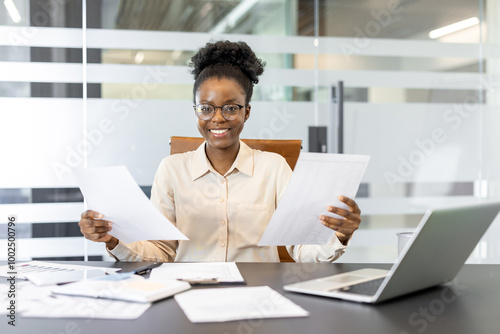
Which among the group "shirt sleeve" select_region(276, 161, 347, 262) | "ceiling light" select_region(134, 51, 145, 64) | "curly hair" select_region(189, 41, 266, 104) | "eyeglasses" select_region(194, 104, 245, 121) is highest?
"ceiling light" select_region(134, 51, 145, 64)

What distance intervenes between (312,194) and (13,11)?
7.42 ft

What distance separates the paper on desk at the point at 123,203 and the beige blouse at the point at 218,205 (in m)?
0.35

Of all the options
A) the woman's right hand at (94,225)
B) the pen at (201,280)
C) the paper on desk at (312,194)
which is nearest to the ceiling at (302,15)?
the woman's right hand at (94,225)

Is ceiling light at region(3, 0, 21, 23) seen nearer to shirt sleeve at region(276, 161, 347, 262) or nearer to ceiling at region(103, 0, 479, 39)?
ceiling at region(103, 0, 479, 39)

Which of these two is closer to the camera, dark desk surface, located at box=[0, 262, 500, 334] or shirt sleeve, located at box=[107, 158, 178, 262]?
dark desk surface, located at box=[0, 262, 500, 334]

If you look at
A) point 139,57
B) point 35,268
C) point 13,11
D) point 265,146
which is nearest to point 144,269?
point 35,268

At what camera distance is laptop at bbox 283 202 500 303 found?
32.0 inches

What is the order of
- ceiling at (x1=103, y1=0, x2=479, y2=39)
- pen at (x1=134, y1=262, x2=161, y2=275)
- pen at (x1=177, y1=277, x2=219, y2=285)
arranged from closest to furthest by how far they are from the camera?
pen at (x1=177, y1=277, x2=219, y2=285), pen at (x1=134, y1=262, x2=161, y2=275), ceiling at (x1=103, y1=0, x2=479, y2=39)

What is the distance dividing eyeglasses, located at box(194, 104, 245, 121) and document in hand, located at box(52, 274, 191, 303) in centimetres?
72

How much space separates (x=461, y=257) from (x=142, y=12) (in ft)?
7.50

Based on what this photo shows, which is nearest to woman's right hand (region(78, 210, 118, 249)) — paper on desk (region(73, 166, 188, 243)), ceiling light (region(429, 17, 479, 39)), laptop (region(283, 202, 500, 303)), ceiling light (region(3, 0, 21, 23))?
paper on desk (region(73, 166, 188, 243))

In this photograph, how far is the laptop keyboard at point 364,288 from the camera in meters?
0.91

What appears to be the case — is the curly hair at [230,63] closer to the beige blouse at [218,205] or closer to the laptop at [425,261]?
the beige blouse at [218,205]

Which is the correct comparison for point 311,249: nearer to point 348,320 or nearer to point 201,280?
point 201,280
